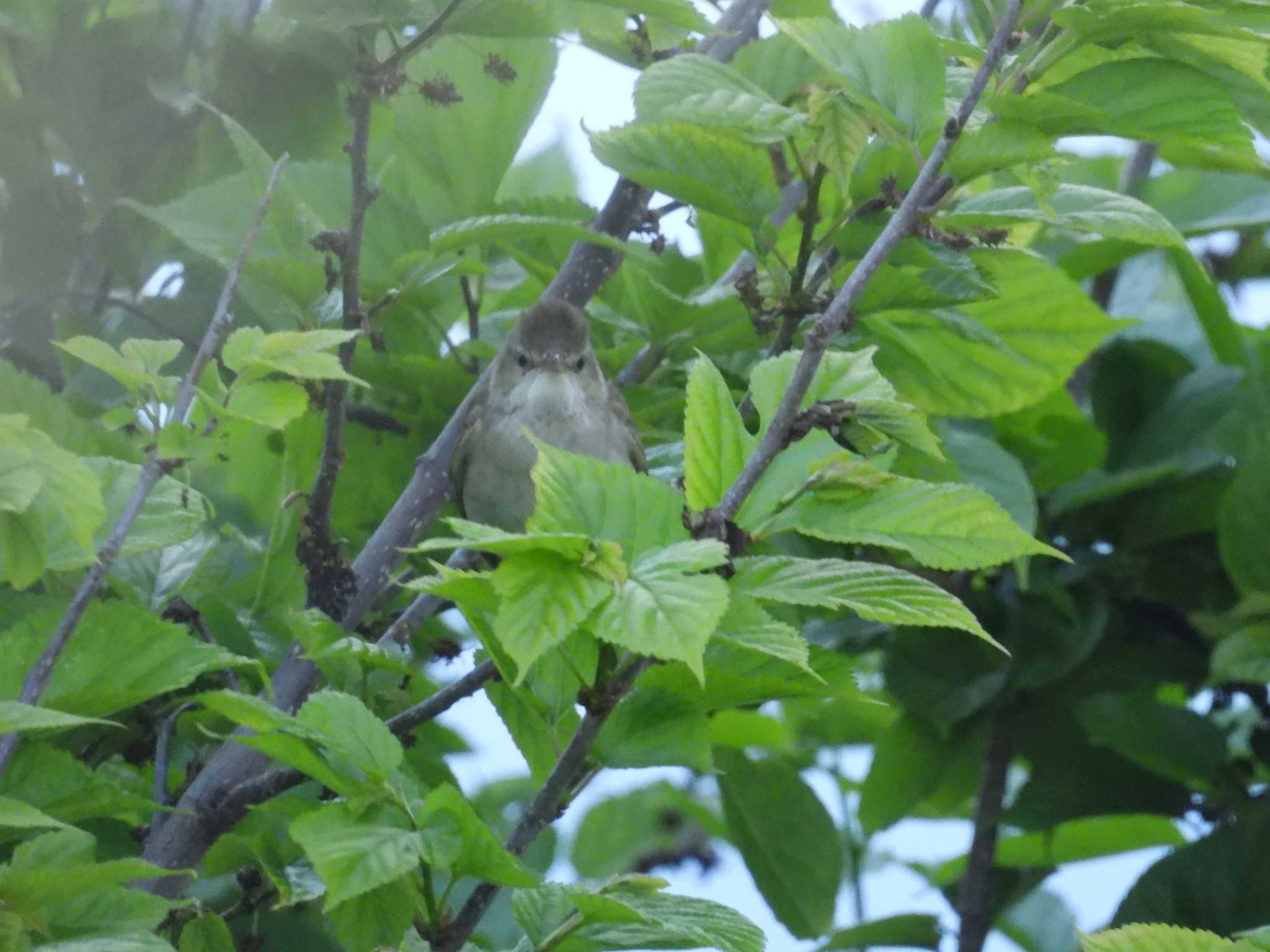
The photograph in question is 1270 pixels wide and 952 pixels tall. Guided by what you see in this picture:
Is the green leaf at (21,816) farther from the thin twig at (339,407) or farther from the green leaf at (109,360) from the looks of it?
the thin twig at (339,407)

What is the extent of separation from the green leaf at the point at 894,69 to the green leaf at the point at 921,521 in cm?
47

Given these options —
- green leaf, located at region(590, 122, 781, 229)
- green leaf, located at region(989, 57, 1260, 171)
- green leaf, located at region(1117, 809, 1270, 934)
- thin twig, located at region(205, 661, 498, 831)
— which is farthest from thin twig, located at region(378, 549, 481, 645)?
green leaf, located at region(1117, 809, 1270, 934)

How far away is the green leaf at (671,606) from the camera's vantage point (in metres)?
1.21

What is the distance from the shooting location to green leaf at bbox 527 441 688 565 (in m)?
1.38

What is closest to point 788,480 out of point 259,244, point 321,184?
point 259,244

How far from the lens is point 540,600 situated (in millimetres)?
1273

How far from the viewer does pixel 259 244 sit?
2.33 meters

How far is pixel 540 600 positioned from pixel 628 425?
1535 mm

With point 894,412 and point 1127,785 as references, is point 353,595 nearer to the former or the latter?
point 894,412

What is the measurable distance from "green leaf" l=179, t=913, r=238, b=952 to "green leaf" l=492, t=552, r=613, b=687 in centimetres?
64

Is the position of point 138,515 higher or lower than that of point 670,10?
lower

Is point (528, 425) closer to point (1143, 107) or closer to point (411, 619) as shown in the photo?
point (411, 619)

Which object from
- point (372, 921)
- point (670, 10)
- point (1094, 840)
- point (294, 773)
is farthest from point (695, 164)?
point (1094, 840)

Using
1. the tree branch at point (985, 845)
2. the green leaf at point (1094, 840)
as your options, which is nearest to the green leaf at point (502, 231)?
the tree branch at point (985, 845)
